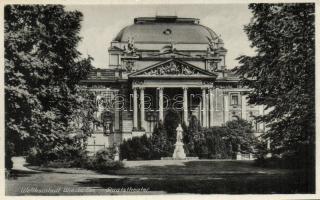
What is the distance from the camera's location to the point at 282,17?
2089 cm

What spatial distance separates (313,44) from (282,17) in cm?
153

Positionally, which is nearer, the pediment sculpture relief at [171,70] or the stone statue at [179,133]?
the stone statue at [179,133]

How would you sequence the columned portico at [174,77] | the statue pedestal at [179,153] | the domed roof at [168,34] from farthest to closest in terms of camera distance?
the columned portico at [174,77]
the domed roof at [168,34]
the statue pedestal at [179,153]

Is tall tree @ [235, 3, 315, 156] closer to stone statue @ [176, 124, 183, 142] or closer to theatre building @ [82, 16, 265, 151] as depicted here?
stone statue @ [176, 124, 183, 142]

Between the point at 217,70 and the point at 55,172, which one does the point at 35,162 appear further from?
the point at 217,70

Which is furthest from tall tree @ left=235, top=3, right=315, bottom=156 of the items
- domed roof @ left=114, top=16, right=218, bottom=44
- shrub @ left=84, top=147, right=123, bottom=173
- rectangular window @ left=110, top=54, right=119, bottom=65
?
rectangular window @ left=110, top=54, right=119, bottom=65

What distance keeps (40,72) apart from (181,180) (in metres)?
6.45

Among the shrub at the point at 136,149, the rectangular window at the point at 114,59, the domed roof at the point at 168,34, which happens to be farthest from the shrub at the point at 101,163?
the rectangular window at the point at 114,59

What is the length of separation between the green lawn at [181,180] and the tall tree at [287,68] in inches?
51.1

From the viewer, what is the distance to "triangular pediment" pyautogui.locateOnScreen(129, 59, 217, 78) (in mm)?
37425

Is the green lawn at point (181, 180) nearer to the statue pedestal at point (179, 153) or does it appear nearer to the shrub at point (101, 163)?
the shrub at point (101, 163)

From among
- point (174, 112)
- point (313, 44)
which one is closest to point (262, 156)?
point (313, 44)

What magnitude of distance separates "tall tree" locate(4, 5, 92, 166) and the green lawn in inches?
53.4

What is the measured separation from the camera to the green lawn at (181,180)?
818 inches
